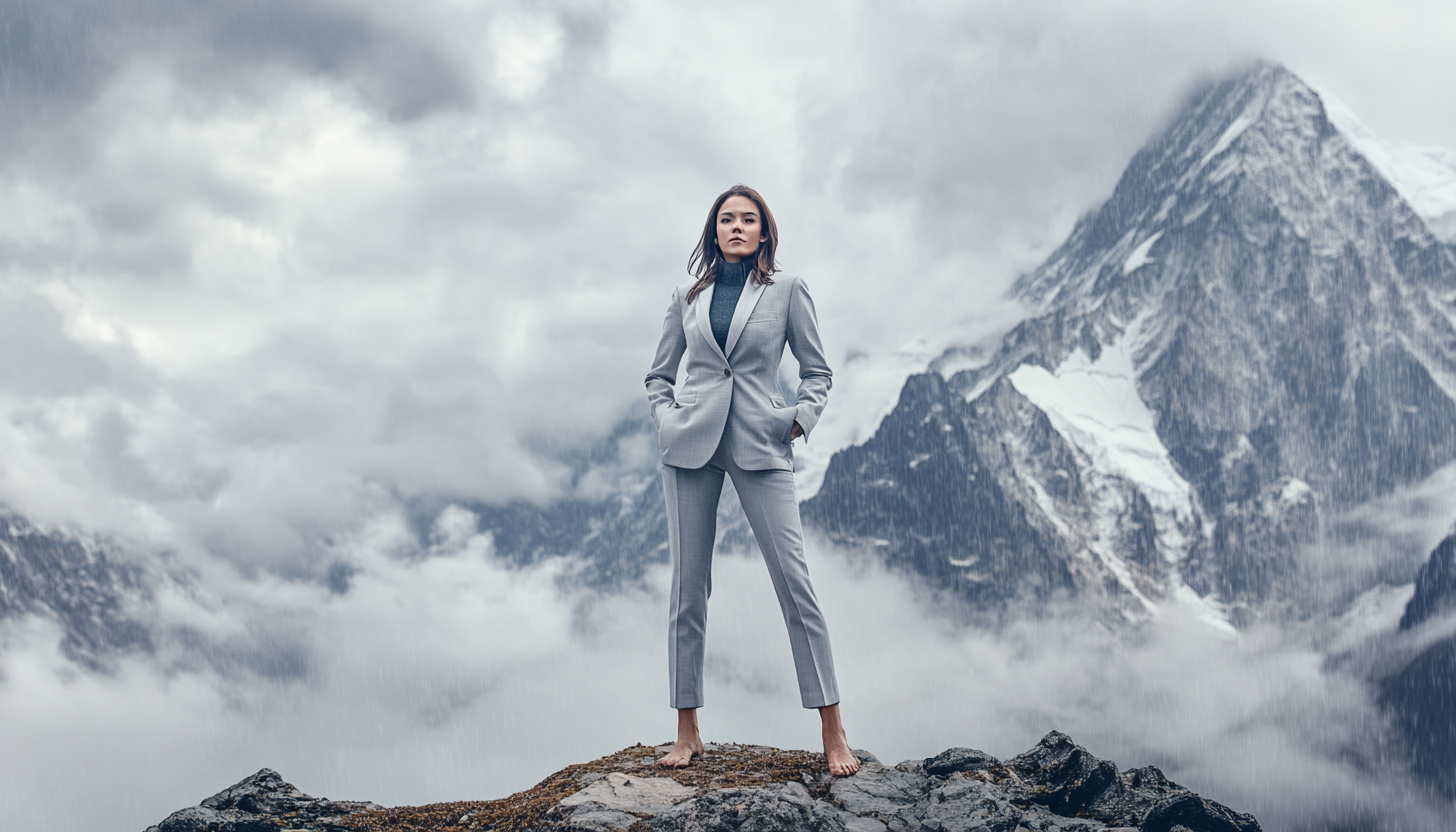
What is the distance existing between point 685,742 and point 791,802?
2.45 meters

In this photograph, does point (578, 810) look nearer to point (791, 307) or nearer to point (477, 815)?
point (477, 815)

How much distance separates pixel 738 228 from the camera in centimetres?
845

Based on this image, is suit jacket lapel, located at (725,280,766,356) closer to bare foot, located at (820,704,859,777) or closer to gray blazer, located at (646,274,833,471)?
gray blazer, located at (646,274,833,471)

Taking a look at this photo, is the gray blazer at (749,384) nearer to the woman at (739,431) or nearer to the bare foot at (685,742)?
the woman at (739,431)

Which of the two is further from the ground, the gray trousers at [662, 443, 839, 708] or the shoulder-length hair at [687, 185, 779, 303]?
the shoulder-length hair at [687, 185, 779, 303]

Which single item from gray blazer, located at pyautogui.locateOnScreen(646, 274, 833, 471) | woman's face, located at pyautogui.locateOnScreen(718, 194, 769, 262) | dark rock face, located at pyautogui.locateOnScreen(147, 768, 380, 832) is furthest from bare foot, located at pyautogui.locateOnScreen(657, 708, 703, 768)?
woman's face, located at pyautogui.locateOnScreen(718, 194, 769, 262)

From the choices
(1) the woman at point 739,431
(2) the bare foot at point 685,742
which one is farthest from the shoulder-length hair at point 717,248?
(2) the bare foot at point 685,742

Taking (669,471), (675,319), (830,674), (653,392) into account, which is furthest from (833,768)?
(675,319)

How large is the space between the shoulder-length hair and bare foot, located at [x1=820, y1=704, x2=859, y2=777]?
3.80 meters

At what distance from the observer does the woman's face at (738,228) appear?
8438 millimetres

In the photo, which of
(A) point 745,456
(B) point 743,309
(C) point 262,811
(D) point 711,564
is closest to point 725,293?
(B) point 743,309

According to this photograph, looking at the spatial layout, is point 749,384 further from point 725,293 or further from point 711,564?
point 711,564

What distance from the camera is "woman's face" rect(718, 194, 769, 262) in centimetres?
844

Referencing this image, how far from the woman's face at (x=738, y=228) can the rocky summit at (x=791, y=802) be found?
4447 mm
